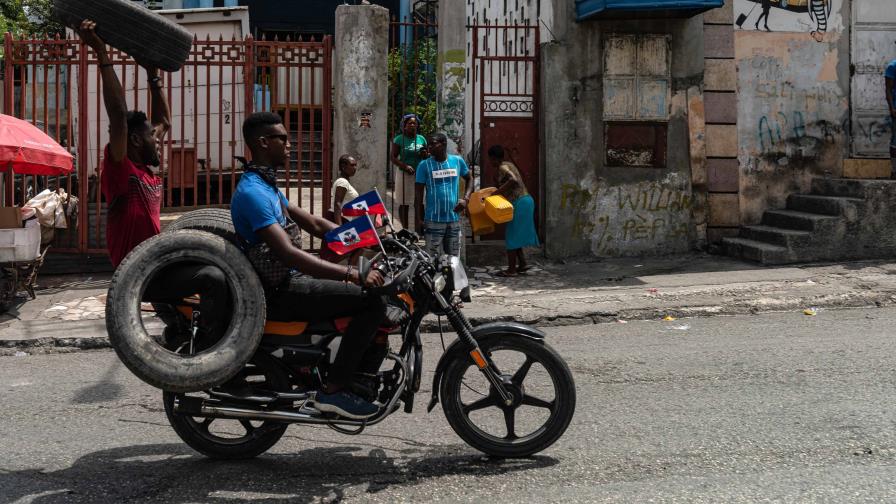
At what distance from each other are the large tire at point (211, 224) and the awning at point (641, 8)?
717cm

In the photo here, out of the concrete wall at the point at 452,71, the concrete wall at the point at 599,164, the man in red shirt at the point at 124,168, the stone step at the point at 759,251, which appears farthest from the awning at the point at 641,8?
the man in red shirt at the point at 124,168

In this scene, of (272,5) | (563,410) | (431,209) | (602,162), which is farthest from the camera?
(272,5)

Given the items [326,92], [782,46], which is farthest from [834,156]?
[326,92]

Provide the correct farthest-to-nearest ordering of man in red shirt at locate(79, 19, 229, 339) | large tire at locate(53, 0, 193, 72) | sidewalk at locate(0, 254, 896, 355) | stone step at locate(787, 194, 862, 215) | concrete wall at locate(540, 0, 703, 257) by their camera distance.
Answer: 1. concrete wall at locate(540, 0, 703, 257)
2. stone step at locate(787, 194, 862, 215)
3. sidewalk at locate(0, 254, 896, 355)
4. large tire at locate(53, 0, 193, 72)
5. man in red shirt at locate(79, 19, 229, 339)

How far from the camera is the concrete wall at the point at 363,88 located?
10.6 m

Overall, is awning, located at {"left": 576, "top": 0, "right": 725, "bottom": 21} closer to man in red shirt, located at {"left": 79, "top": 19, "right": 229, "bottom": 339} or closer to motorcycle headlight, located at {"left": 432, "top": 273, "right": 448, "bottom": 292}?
man in red shirt, located at {"left": 79, "top": 19, "right": 229, "bottom": 339}

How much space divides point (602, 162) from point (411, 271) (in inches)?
307

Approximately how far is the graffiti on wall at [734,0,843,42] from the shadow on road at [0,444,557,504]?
9.07 m

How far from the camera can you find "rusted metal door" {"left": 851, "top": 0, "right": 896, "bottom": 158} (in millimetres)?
12086

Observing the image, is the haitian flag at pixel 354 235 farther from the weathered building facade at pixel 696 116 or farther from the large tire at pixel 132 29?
the weathered building facade at pixel 696 116

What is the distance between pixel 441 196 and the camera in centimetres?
959

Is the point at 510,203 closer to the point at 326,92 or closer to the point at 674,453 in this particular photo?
the point at 326,92

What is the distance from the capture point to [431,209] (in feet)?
31.7

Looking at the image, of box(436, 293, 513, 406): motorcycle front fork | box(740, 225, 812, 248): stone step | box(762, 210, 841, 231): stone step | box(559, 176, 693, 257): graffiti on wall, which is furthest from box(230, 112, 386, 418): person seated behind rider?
box(762, 210, 841, 231): stone step
